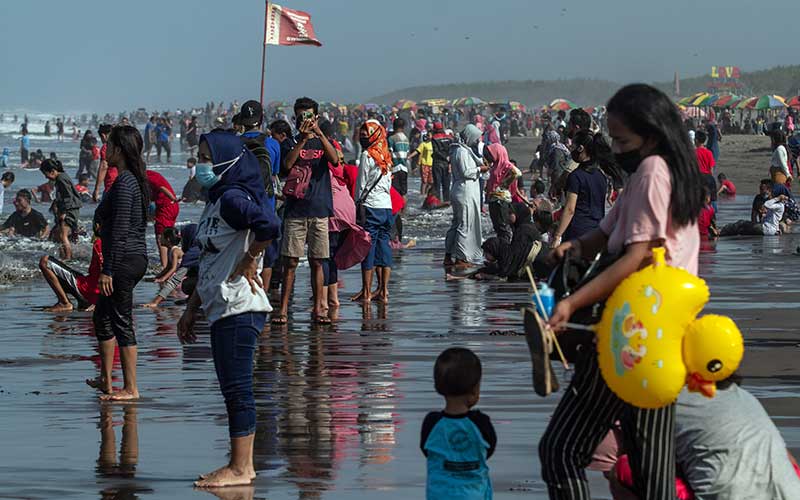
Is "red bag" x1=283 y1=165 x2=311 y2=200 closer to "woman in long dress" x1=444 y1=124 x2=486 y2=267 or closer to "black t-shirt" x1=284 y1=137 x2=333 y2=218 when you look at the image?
"black t-shirt" x1=284 y1=137 x2=333 y2=218

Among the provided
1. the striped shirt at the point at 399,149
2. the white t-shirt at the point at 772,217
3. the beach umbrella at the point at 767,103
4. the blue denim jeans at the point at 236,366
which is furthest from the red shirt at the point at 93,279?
the beach umbrella at the point at 767,103

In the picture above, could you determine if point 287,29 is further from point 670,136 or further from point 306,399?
point 670,136

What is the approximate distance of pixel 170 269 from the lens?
51.9 ft

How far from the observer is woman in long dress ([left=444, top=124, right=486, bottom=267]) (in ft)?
56.6

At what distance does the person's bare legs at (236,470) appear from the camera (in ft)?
22.0

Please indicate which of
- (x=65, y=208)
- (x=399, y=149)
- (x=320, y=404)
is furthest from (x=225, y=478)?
(x=399, y=149)

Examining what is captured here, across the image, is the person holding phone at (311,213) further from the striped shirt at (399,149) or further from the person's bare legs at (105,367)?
the striped shirt at (399,149)

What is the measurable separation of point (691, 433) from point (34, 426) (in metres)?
4.30

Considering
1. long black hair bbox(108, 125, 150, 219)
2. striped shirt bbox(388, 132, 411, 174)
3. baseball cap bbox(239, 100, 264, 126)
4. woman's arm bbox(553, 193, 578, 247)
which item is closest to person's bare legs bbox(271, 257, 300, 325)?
woman's arm bbox(553, 193, 578, 247)

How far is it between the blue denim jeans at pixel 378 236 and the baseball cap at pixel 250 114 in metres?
4.44

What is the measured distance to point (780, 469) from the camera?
17.4ft

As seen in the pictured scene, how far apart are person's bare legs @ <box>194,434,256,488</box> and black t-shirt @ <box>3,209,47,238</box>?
2055 cm

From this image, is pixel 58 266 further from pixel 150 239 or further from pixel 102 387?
pixel 150 239

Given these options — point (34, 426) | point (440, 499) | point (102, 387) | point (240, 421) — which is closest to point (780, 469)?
point (440, 499)
